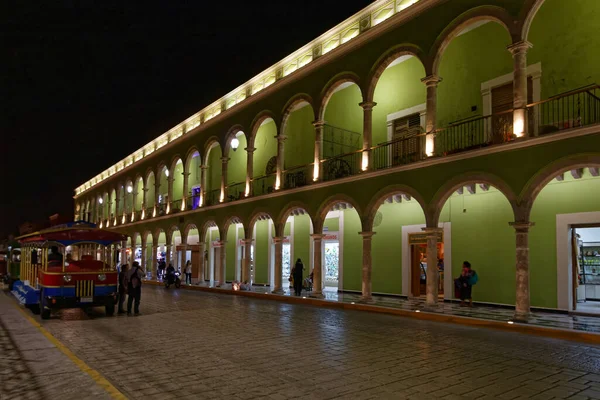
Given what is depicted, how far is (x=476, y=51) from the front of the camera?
16.7 m

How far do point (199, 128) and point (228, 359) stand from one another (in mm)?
22967

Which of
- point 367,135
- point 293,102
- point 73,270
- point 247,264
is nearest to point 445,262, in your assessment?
point 367,135

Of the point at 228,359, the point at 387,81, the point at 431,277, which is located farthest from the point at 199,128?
the point at 228,359

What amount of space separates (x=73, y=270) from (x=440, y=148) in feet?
41.1

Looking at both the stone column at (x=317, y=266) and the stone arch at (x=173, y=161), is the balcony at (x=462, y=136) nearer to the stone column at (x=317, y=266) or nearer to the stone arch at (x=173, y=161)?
the stone column at (x=317, y=266)

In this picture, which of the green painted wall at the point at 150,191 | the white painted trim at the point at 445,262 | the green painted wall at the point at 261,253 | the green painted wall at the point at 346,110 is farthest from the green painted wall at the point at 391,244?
the green painted wall at the point at 150,191

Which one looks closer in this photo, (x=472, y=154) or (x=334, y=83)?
(x=472, y=154)

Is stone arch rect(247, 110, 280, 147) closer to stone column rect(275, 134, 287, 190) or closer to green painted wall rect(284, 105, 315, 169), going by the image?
stone column rect(275, 134, 287, 190)

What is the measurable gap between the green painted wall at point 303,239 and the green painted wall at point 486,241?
864 cm

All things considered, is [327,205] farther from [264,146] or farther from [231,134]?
[264,146]

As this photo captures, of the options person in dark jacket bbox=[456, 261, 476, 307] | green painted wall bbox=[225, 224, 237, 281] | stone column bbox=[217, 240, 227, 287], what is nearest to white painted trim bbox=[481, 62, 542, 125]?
person in dark jacket bbox=[456, 261, 476, 307]

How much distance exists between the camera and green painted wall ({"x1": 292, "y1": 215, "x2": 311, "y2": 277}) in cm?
2436

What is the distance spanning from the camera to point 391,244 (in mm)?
19609

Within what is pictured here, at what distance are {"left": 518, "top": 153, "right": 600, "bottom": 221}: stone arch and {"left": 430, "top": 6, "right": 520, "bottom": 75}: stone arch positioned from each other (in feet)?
11.7
